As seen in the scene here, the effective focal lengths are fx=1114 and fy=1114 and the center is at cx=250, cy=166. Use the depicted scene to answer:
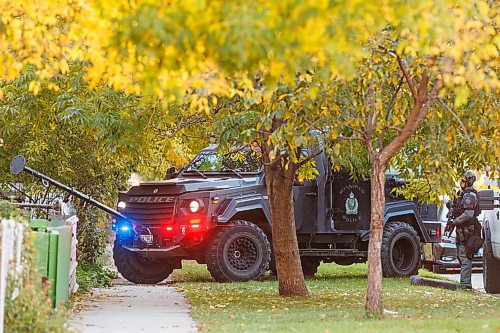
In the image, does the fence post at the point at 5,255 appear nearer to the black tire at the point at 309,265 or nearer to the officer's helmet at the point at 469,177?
the officer's helmet at the point at 469,177

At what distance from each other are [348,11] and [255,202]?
41.7 ft

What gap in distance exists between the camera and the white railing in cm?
884

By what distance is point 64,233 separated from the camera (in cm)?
1269

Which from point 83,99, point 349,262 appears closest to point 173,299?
point 83,99

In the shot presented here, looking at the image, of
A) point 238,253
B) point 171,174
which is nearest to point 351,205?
point 238,253

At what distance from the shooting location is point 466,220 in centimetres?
1848

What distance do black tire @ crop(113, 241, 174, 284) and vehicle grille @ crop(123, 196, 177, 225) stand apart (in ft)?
2.07

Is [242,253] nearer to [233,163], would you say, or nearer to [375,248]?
[233,163]

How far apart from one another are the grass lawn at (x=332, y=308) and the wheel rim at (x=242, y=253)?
402 millimetres

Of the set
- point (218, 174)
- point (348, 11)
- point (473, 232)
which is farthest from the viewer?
point (218, 174)

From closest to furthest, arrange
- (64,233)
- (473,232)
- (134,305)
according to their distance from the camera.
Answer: (64,233) < (134,305) < (473,232)

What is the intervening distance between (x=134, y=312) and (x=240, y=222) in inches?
Answer: 220

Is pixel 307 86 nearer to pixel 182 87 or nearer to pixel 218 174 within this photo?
pixel 182 87

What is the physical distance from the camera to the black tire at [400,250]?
2105 cm
